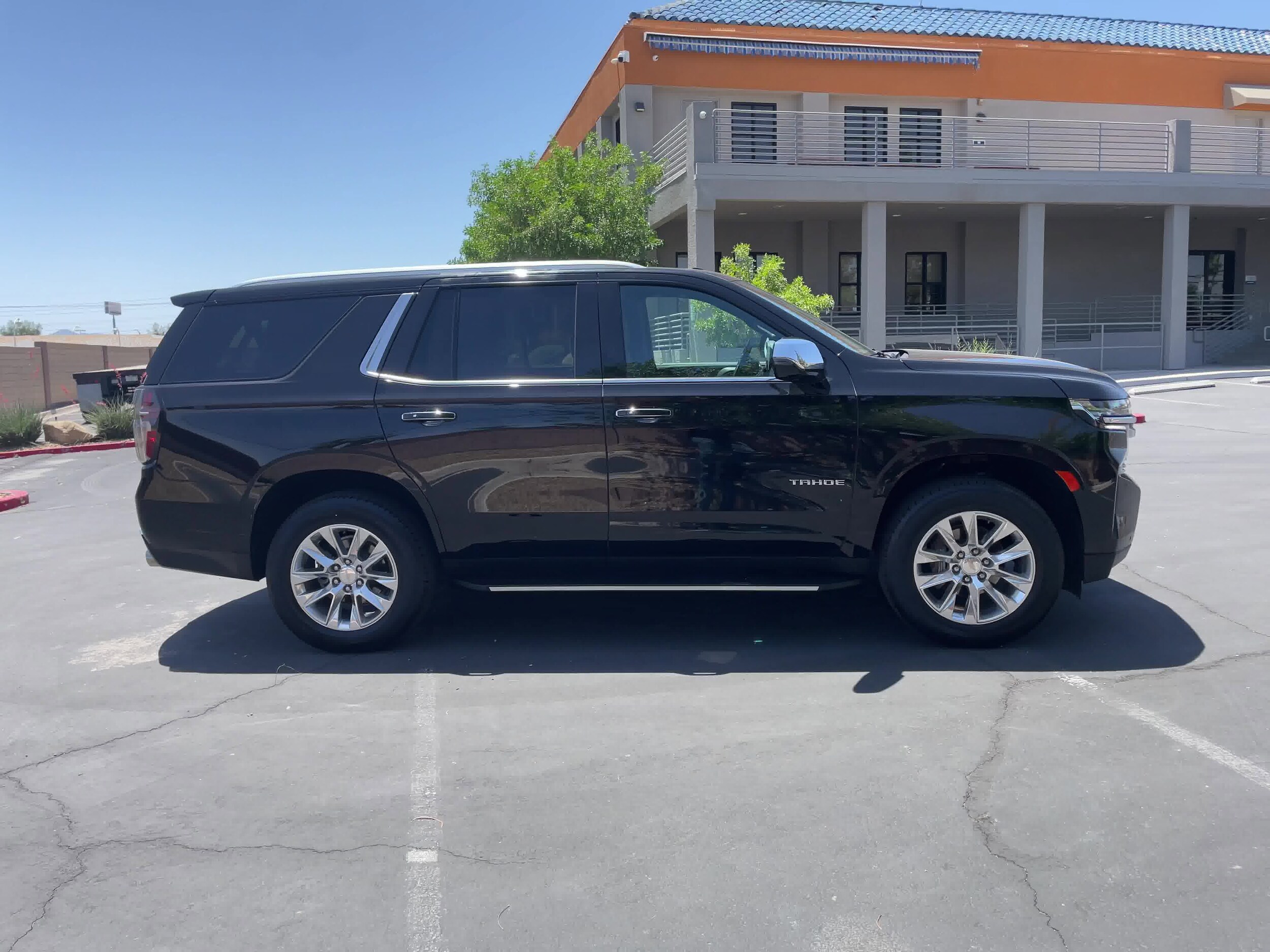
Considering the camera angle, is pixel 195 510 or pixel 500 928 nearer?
pixel 500 928

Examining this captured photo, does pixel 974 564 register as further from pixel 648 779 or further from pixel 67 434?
pixel 67 434

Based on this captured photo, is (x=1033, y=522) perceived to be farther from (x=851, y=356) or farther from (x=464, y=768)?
(x=464, y=768)

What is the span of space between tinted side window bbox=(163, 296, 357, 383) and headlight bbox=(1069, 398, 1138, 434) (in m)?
3.84

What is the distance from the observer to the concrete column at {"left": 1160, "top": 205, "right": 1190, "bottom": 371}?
25.1 meters

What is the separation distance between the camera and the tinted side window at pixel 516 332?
215 inches

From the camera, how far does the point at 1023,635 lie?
5441 millimetres

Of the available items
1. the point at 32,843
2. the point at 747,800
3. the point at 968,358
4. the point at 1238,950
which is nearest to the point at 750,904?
the point at 747,800

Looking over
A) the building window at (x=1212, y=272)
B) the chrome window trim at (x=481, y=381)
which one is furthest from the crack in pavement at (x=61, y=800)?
the building window at (x=1212, y=272)

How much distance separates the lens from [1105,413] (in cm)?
523

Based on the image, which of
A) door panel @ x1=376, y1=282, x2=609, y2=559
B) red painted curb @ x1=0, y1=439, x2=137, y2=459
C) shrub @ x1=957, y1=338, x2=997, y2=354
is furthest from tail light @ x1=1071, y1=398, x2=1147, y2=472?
red painted curb @ x1=0, y1=439, x2=137, y2=459

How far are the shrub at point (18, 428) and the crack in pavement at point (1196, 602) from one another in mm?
19888

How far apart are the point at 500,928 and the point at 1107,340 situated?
2786 centimetres

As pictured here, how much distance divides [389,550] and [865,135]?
24.0 metres

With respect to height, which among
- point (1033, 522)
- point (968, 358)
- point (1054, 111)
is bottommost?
point (1033, 522)
